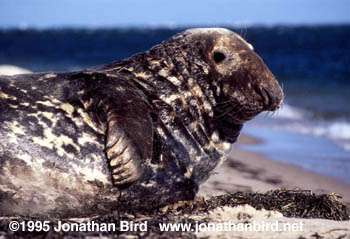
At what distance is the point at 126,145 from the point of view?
380 centimetres

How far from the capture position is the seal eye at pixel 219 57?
4785mm

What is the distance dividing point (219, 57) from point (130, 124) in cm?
125

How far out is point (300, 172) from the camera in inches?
285

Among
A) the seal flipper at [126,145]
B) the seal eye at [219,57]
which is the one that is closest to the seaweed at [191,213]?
the seal flipper at [126,145]

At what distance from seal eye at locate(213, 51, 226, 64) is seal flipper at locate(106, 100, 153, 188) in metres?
1.13

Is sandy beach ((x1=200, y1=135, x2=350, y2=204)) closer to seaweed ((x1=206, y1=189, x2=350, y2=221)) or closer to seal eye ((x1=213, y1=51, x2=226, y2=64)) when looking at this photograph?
seaweed ((x1=206, y1=189, x2=350, y2=221))

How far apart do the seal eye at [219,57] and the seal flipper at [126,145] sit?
113 centimetres

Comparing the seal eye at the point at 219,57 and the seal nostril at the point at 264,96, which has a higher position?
the seal eye at the point at 219,57

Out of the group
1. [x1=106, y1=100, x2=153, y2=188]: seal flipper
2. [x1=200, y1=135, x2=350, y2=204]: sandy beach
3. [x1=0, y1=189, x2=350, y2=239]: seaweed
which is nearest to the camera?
[x1=0, y1=189, x2=350, y2=239]: seaweed

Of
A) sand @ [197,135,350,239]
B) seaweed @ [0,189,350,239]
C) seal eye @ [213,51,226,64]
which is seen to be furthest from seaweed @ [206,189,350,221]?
seal eye @ [213,51,226,64]

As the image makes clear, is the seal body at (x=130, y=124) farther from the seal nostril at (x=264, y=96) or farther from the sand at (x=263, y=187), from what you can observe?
the sand at (x=263, y=187)

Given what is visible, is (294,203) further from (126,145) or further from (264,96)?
(126,145)

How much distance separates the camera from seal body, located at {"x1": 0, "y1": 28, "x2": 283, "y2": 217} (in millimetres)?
3840

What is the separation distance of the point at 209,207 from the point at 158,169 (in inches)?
23.2
